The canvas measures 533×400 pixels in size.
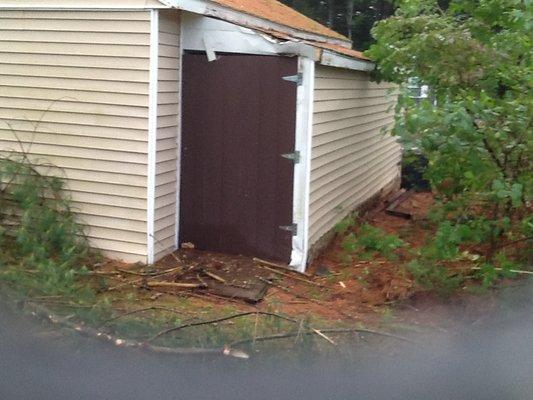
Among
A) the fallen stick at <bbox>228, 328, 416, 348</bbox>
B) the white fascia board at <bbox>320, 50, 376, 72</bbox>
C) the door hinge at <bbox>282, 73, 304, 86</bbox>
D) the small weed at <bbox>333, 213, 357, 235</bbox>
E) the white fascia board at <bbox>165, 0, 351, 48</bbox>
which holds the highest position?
the white fascia board at <bbox>165, 0, 351, 48</bbox>

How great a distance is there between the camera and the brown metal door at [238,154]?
7.64 metres

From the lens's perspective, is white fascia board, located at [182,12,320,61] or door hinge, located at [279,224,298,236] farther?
door hinge, located at [279,224,298,236]

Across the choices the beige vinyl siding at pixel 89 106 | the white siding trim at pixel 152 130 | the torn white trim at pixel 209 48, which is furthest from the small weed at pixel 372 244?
the torn white trim at pixel 209 48

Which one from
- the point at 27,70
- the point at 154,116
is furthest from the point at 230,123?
the point at 27,70

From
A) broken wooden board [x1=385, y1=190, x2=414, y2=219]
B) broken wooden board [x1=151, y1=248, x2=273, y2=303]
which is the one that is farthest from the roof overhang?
broken wooden board [x1=385, y1=190, x2=414, y2=219]

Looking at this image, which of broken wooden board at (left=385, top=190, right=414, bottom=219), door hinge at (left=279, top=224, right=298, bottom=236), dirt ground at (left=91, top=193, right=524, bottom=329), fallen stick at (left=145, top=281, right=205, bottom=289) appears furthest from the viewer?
broken wooden board at (left=385, top=190, right=414, bottom=219)

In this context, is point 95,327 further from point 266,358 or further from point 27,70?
point 27,70

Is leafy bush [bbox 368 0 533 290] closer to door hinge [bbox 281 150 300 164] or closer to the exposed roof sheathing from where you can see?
door hinge [bbox 281 150 300 164]

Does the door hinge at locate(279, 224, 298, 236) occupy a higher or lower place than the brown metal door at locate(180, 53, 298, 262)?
lower

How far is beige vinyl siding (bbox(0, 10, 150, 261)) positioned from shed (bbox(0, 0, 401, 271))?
0.01 metres

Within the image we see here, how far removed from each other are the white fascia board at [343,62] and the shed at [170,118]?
0.14 feet

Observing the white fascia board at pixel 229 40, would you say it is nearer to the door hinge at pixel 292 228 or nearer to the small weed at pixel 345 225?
the door hinge at pixel 292 228

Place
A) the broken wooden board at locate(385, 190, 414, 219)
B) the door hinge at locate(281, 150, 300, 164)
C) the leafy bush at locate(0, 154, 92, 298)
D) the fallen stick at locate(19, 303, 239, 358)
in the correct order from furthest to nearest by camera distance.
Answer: the broken wooden board at locate(385, 190, 414, 219) → the door hinge at locate(281, 150, 300, 164) → the leafy bush at locate(0, 154, 92, 298) → the fallen stick at locate(19, 303, 239, 358)

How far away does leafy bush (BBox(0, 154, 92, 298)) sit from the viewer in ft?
20.1
